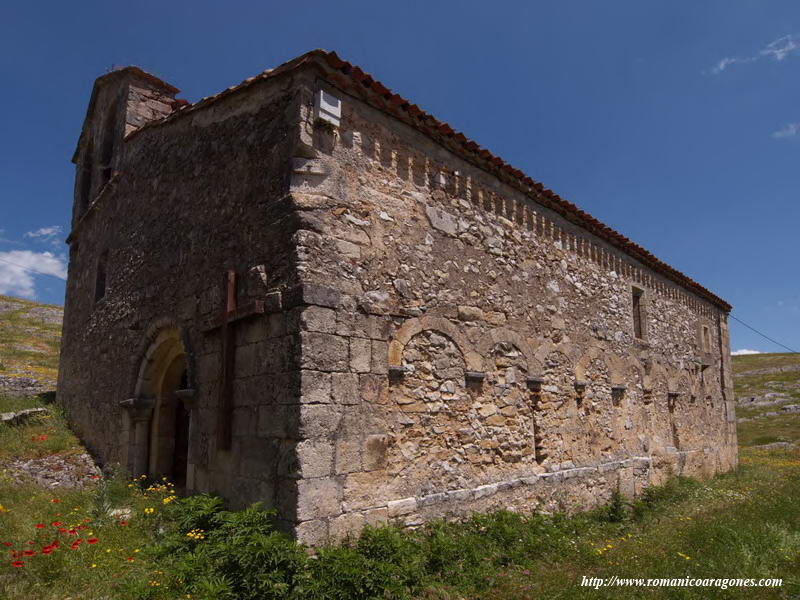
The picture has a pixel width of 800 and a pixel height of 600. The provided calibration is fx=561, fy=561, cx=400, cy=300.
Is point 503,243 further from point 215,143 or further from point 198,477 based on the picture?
point 198,477

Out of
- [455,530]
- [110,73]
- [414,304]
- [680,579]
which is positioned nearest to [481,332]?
[414,304]

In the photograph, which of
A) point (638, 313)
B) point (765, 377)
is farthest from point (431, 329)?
point (765, 377)

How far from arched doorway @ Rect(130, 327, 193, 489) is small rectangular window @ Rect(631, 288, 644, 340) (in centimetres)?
897

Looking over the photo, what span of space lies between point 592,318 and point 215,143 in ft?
22.2

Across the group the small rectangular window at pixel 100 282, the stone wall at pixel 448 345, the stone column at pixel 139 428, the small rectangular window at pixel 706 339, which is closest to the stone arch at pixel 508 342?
the stone wall at pixel 448 345

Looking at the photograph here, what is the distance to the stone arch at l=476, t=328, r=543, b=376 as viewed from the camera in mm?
7340

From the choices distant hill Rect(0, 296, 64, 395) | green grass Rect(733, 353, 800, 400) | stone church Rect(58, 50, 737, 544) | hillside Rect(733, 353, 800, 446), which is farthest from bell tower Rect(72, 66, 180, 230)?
green grass Rect(733, 353, 800, 400)

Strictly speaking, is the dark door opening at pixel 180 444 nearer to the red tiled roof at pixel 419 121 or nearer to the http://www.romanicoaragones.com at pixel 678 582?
the red tiled roof at pixel 419 121

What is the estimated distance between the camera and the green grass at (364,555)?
4.45 m

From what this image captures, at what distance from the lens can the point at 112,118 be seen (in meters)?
11.2

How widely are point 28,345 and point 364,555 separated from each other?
21.9 meters

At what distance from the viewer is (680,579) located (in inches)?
202

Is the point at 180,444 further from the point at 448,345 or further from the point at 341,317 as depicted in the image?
the point at 448,345

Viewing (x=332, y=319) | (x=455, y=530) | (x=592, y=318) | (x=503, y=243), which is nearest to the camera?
(x=332, y=319)
